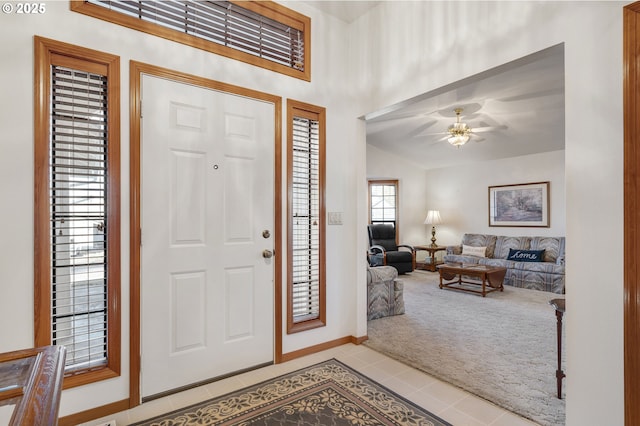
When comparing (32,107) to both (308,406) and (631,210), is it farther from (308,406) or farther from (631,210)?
(631,210)

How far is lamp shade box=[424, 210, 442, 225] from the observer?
292 inches

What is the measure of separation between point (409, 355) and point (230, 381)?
4.90 ft

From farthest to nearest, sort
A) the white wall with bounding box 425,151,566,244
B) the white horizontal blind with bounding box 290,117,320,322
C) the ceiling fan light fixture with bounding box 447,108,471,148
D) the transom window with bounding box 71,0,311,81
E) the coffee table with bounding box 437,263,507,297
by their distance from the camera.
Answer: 1. the white wall with bounding box 425,151,566,244
2. the coffee table with bounding box 437,263,507,297
3. the ceiling fan light fixture with bounding box 447,108,471,148
4. the white horizontal blind with bounding box 290,117,320,322
5. the transom window with bounding box 71,0,311,81

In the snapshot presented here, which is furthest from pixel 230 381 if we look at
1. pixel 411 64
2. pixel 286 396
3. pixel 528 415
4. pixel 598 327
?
pixel 411 64

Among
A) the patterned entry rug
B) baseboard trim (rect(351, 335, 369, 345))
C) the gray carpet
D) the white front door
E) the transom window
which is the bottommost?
the gray carpet

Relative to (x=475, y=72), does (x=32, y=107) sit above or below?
below

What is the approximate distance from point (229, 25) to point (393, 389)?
2930 millimetres

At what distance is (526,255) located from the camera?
19.1 ft

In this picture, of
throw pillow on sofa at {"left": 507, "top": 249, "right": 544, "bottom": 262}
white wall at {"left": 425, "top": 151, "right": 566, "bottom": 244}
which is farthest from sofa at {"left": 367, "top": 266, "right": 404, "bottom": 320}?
white wall at {"left": 425, "top": 151, "right": 566, "bottom": 244}

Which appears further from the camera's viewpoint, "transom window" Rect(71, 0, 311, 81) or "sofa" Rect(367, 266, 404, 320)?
"sofa" Rect(367, 266, 404, 320)

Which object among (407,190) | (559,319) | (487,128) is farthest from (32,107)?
(407,190)

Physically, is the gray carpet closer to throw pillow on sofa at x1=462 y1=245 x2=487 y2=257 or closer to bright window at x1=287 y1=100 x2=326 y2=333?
bright window at x1=287 y1=100 x2=326 y2=333

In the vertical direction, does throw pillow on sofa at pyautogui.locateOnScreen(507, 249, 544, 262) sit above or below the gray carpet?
above

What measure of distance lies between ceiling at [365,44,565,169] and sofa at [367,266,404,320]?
6.01ft
